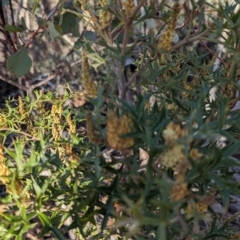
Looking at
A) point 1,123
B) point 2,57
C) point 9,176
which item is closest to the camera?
point 9,176

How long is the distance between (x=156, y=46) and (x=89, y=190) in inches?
8.8

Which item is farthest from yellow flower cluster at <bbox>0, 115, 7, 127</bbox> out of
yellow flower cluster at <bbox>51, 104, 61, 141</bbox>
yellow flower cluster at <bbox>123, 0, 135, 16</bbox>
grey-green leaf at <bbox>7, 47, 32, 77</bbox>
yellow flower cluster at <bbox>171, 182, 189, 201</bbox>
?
yellow flower cluster at <bbox>171, 182, 189, 201</bbox>

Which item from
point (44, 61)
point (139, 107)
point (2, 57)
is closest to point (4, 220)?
point (139, 107)

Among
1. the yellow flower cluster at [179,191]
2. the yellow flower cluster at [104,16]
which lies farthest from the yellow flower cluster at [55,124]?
the yellow flower cluster at [179,191]

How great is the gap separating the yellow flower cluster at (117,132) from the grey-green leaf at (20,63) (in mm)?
515

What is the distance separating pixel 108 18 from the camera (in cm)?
64

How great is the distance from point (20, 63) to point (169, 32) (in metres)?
0.44

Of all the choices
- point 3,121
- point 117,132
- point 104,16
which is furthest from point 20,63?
point 117,132

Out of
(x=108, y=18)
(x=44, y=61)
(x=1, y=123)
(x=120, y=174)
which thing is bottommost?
(x=44, y=61)

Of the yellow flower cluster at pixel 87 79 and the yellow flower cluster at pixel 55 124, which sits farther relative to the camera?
the yellow flower cluster at pixel 55 124

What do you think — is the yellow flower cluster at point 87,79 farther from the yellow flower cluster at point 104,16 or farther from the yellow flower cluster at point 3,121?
the yellow flower cluster at point 3,121

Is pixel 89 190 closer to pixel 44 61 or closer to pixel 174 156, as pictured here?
pixel 174 156

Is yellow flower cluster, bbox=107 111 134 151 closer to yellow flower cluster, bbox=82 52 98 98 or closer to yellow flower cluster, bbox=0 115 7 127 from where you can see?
yellow flower cluster, bbox=82 52 98 98

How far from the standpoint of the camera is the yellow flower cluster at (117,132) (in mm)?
459
